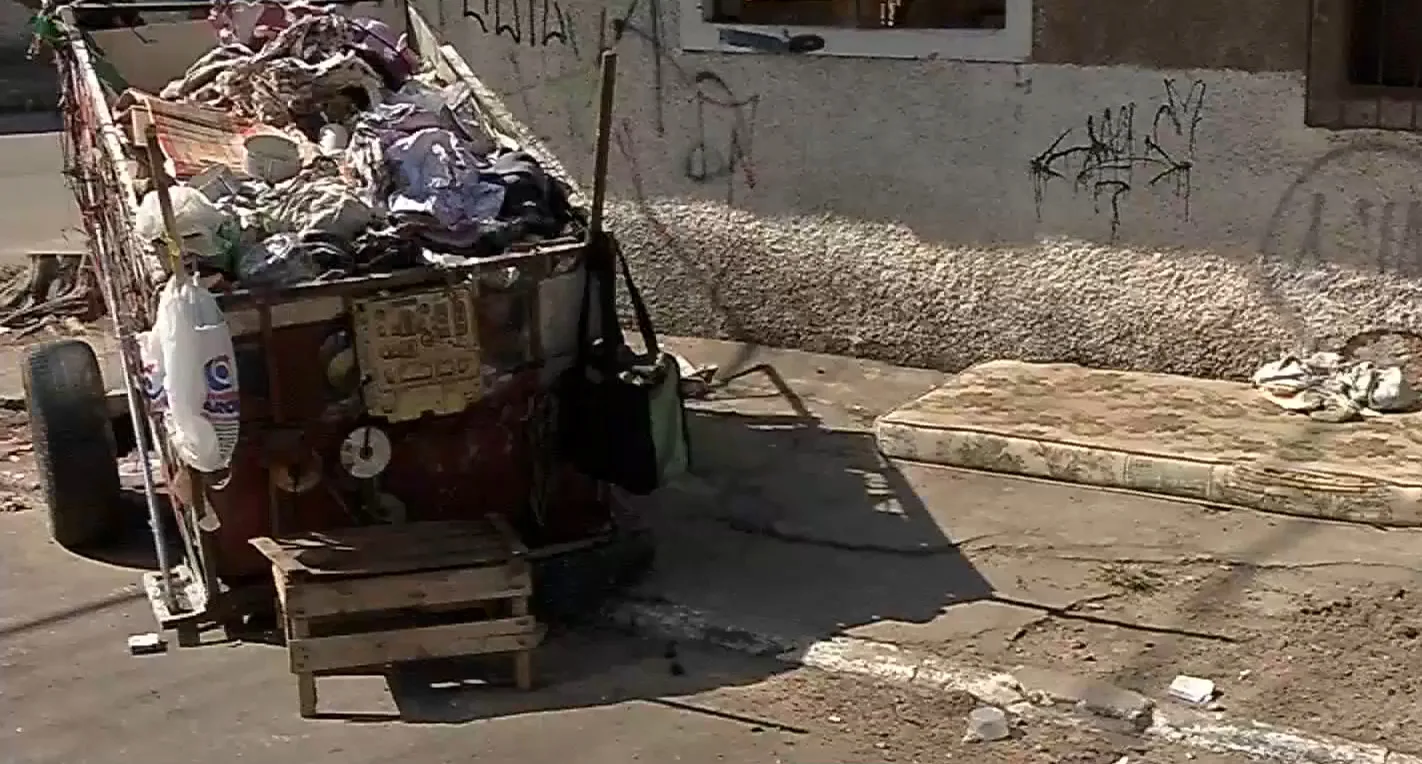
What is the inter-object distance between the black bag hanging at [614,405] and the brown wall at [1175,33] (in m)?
2.74

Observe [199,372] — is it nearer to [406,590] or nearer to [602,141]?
[406,590]

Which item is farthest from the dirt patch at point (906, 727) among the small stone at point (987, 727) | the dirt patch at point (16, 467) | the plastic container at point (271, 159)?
the dirt patch at point (16, 467)

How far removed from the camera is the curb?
193 inches

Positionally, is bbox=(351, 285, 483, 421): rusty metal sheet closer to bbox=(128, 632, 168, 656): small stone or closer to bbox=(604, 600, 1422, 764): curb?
bbox=(604, 600, 1422, 764): curb

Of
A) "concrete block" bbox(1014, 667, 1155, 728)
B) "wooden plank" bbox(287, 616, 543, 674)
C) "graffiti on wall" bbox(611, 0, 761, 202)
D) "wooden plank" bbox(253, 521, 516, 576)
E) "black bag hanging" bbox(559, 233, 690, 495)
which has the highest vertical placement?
"graffiti on wall" bbox(611, 0, 761, 202)

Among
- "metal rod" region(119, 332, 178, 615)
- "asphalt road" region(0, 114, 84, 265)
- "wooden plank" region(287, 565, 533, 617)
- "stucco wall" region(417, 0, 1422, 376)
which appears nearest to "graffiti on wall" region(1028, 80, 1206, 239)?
"stucco wall" region(417, 0, 1422, 376)

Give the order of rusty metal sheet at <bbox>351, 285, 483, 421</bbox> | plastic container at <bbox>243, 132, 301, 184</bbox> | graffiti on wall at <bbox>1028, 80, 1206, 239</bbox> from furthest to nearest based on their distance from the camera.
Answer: graffiti on wall at <bbox>1028, 80, 1206, 239</bbox> < plastic container at <bbox>243, 132, 301, 184</bbox> < rusty metal sheet at <bbox>351, 285, 483, 421</bbox>

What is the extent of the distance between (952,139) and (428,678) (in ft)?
A: 12.9

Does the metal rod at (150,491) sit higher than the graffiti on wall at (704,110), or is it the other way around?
the graffiti on wall at (704,110)

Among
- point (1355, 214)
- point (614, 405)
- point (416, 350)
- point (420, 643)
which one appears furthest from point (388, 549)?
point (1355, 214)

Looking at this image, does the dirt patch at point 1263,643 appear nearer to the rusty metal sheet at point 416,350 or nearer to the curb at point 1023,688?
the curb at point 1023,688

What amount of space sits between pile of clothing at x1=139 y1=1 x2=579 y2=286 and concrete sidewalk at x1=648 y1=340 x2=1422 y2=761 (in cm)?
135

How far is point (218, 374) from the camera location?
17.9ft

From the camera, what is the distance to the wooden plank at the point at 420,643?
5.40 meters
